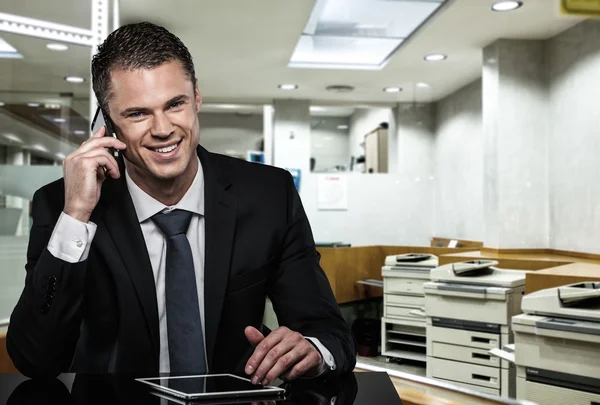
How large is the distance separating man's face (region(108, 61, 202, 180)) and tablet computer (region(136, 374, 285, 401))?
1.87ft

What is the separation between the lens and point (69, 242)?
3.96 ft

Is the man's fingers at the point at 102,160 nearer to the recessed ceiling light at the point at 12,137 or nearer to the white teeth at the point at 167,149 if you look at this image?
the white teeth at the point at 167,149

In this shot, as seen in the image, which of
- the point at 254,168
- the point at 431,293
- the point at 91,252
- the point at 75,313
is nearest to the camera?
the point at 75,313

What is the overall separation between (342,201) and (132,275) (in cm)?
496

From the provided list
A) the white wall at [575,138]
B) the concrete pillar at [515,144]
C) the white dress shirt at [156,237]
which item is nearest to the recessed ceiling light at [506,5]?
the concrete pillar at [515,144]

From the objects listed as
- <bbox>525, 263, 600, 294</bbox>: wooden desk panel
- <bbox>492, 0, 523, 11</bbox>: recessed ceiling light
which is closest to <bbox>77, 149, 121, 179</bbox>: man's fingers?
<bbox>525, 263, 600, 294</bbox>: wooden desk panel

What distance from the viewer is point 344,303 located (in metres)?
4.84

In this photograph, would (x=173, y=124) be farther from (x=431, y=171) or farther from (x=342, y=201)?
(x=431, y=171)

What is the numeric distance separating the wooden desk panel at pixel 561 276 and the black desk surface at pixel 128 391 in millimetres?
2350

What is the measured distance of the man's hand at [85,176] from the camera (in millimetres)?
1259

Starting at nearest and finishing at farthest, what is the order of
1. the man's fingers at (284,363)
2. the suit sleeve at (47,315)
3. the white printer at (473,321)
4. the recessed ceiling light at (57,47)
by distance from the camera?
the man's fingers at (284,363), the suit sleeve at (47,315), the recessed ceiling light at (57,47), the white printer at (473,321)

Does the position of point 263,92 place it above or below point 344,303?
above

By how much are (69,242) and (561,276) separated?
8.63 ft

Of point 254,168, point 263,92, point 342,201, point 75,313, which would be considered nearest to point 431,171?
point 342,201
